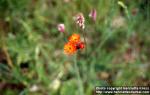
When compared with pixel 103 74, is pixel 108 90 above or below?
below

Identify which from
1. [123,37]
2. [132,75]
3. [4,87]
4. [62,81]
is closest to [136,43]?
[123,37]

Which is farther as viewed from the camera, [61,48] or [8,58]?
[61,48]

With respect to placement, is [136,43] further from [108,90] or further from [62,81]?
[108,90]

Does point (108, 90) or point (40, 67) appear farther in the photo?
point (40, 67)

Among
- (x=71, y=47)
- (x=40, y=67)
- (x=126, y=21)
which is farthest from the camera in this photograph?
(x=126, y=21)

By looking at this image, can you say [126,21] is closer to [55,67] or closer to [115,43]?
[115,43]

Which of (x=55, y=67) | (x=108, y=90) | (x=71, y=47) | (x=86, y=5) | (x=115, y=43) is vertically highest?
(x=86, y=5)

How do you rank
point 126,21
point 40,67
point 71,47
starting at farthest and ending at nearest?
point 126,21
point 40,67
point 71,47

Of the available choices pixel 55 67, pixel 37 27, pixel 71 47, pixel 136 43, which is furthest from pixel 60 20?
pixel 71 47
